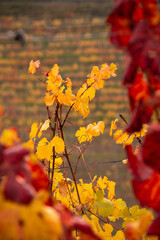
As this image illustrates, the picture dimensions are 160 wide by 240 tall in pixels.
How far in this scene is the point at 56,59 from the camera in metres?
4.68

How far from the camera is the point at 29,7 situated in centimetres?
475

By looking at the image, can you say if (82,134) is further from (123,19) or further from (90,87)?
(123,19)

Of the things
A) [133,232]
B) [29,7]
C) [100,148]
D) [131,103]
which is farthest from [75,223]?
[29,7]

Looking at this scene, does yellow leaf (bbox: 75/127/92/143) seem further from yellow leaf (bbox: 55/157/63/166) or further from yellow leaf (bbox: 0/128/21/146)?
yellow leaf (bbox: 0/128/21/146)

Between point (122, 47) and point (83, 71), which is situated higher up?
point (83, 71)

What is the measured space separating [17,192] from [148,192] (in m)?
0.18

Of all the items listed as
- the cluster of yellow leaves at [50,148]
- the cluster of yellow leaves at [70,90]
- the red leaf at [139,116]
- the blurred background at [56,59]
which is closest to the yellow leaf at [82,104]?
the cluster of yellow leaves at [70,90]

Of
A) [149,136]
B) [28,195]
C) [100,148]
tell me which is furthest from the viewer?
[100,148]

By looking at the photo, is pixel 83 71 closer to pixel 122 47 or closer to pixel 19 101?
pixel 19 101

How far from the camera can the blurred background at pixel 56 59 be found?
180 inches

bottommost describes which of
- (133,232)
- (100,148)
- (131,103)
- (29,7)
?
(133,232)

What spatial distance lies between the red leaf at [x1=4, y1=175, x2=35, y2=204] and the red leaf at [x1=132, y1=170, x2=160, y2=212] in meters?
0.16

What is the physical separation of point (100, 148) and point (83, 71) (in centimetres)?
85

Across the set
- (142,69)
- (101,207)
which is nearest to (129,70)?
(142,69)
